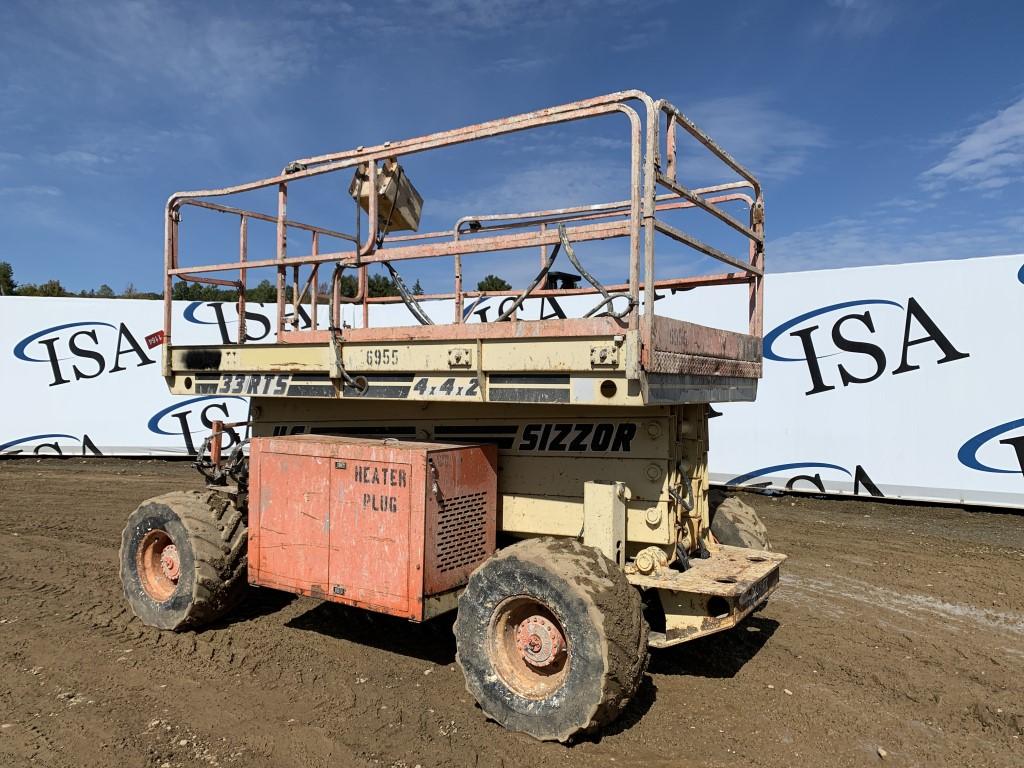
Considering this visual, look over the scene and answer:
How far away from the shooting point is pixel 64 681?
4.56 meters

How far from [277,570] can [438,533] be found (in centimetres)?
128

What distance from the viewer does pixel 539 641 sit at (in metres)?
4.00

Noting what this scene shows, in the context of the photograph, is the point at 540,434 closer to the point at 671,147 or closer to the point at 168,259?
the point at 671,147

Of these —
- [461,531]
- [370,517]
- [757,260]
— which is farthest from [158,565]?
[757,260]

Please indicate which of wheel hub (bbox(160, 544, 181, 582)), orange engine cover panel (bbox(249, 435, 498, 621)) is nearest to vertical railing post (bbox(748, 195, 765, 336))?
orange engine cover panel (bbox(249, 435, 498, 621))

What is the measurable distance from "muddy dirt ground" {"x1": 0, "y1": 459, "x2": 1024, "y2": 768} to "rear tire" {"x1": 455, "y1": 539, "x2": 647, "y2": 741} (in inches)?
7.2

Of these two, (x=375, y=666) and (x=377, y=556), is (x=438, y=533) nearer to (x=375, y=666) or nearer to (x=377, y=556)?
(x=377, y=556)

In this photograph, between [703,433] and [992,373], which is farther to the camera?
[992,373]

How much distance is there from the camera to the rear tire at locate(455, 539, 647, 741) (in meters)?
3.69

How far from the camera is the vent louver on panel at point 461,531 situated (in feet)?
14.3

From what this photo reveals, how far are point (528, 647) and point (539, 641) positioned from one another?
90mm

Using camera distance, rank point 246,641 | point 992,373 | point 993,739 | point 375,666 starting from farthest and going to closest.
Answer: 1. point 992,373
2. point 246,641
3. point 375,666
4. point 993,739

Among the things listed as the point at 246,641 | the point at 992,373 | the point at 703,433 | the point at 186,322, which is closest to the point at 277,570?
the point at 246,641

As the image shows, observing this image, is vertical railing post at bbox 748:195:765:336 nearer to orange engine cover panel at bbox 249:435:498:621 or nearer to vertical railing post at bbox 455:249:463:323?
orange engine cover panel at bbox 249:435:498:621
